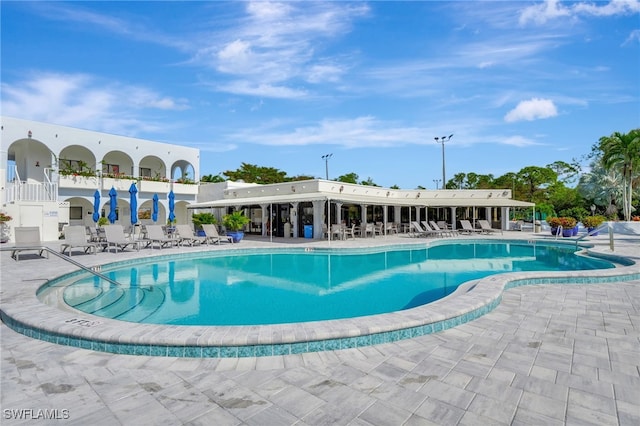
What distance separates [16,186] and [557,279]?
21.2 meters

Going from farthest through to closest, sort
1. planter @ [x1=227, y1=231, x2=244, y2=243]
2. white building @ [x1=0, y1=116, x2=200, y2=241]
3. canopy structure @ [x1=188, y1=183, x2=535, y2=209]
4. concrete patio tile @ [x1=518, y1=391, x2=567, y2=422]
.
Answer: canopy structure @ [x1=188, y1=183, x2=535, y2=209] → planter @ [x1=227, y1=231, x2=244, y2=243] → white building @ [x1=0, y1=116, x2=200, y2=241] → concrete patio tile @ [x1=518, y1=391, x2=567, y2=422]

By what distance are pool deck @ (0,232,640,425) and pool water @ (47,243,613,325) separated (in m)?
2.16

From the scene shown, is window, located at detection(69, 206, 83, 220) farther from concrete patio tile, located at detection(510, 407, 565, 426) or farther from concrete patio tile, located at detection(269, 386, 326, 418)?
concrete patio tile, located at detection(510, 407, 565, 426)

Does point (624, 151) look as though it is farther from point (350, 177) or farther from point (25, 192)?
point (350, 177)

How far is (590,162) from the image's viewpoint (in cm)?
4006

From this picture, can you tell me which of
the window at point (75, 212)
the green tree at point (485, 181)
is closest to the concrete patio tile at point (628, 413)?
the window at point (75, 212)

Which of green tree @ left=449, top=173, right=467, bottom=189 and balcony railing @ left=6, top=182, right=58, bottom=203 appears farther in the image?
green tree @ left=449, top=173, right=467, bottom=189

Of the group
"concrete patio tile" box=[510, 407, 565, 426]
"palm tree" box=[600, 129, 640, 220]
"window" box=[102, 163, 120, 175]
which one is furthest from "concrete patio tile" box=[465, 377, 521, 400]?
"palm tree" box=[600, 129, 640, 220]

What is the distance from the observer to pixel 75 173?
65.0 feet

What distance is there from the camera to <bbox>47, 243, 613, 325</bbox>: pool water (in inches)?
248

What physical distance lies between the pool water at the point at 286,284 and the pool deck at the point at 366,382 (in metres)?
2.16

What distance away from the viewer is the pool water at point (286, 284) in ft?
20.7

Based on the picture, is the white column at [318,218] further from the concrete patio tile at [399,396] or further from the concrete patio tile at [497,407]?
the concrete patio tile at [497,407]

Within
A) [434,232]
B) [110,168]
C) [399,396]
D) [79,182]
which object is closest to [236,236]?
[79,182]
